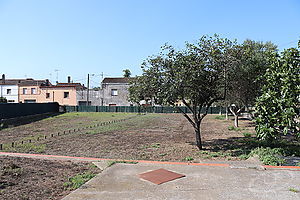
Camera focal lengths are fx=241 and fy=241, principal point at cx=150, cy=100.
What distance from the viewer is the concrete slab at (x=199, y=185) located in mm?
4844

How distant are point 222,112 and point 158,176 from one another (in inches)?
1488

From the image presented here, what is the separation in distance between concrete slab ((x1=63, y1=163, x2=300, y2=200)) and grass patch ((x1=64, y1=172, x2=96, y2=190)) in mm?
188

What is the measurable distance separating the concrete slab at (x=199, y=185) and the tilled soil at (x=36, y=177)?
606 mm

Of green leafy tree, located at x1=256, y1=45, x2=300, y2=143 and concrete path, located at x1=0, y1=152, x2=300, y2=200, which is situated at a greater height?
green leafy tree, located at x1=256, y1=45, x2=300, y2=143

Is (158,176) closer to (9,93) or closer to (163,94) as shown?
(163,94)

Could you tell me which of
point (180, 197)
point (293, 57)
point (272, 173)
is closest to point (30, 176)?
point (180, 197)

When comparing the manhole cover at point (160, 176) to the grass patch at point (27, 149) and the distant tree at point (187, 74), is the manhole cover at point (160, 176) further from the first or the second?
the grass patch at point (27, 149)

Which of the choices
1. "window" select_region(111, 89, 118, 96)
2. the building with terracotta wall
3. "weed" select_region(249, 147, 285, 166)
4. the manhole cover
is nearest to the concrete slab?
the manhole cover

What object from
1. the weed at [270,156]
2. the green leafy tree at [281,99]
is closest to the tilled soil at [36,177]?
the weed at [270,156]

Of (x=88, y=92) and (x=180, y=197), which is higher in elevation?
(x=88, y=92)

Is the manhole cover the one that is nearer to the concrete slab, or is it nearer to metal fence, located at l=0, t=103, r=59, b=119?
the concrete slab

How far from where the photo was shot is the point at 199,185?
17.9 feet

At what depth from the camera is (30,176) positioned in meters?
6.00

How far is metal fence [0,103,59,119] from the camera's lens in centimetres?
2441
